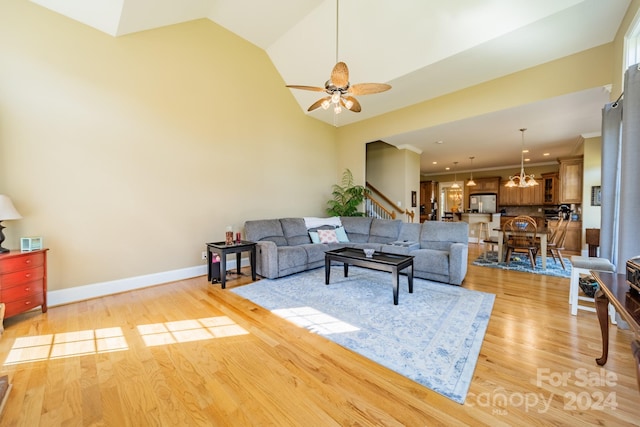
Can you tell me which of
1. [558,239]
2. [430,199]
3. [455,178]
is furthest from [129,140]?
[455,178]

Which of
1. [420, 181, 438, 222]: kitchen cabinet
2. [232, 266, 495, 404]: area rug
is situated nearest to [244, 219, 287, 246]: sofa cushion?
[232, 266, 495, 404]: area rug

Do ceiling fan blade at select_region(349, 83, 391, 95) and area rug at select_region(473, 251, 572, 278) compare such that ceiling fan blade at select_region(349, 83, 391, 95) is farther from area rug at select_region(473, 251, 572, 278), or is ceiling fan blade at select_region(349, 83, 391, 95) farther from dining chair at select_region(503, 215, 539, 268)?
area rug at select_region(473, 251, 572, 278)

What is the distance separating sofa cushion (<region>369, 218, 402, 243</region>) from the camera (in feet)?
16.2

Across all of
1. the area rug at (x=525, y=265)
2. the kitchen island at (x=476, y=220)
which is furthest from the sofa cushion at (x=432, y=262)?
the kitchen island at (x=476, y=220)

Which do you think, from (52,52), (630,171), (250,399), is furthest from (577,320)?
(52,52)

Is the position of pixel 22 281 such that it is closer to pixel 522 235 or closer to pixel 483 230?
pixel 522 235

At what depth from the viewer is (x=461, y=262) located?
3.57 meters

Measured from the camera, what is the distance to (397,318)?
2553 millimetres

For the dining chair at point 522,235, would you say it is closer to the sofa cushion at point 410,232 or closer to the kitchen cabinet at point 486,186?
the sofa cushion at point 410,232

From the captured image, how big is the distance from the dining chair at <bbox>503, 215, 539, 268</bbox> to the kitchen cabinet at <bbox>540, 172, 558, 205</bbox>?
520 centimetres

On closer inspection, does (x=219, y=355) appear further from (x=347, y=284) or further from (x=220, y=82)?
(x=220, y=82)

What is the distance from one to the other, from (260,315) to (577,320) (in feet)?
10.9

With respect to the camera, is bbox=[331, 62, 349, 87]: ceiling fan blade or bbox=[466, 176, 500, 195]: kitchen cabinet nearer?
bbox=[331, 62, 349, 87]: ceiling fan blade

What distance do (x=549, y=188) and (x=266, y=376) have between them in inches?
429
